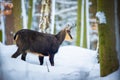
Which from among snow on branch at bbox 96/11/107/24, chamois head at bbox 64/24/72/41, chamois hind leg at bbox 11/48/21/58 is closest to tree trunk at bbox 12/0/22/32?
chamois hind leg at bbox 11/48/21/58

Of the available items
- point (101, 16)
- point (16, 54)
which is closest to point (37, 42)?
point (16, 54)

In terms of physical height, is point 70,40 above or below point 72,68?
above

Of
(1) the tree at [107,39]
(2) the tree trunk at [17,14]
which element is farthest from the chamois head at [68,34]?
(2) the tree trunk at [17,14]

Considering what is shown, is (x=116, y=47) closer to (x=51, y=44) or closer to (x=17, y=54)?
(x=51, y=44)

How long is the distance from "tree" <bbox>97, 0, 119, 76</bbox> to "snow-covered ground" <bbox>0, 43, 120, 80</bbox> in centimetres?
7

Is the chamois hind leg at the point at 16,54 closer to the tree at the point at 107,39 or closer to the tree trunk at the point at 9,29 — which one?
the tree trunk at the point at 9,29

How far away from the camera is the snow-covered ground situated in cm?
321

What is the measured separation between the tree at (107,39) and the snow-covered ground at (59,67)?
7 centimetres

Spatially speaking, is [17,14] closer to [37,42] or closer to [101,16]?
[37,42]

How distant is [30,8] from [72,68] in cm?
69

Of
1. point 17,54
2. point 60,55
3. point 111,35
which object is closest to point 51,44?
point 60,55

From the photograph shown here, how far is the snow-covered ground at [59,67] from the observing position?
10.5 ft

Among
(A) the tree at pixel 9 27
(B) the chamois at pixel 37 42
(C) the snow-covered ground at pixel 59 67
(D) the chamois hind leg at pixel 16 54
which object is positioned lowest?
(C) the snow-covered ground at pixel 59 67

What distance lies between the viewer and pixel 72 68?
3.21 meters
